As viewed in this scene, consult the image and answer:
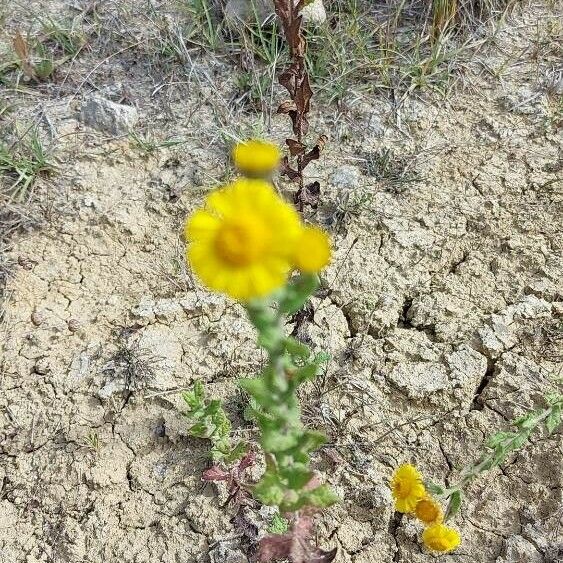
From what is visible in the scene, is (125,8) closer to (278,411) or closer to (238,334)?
(238,334)

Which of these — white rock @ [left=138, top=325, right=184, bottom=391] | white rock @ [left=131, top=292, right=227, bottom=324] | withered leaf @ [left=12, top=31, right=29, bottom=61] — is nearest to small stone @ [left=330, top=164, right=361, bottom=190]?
white rock @ [left=131, top=292, right=227, bottom=324]

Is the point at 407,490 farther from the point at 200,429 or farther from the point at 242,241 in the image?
the point at 242,241

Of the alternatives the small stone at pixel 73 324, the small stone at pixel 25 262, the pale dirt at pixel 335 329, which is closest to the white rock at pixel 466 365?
the pale dirt at pixel 335 329

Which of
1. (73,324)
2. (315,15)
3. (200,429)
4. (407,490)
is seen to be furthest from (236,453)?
(315,15)

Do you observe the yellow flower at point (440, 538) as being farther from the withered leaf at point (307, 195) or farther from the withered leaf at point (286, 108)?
the withered leaf at point (286, 108)

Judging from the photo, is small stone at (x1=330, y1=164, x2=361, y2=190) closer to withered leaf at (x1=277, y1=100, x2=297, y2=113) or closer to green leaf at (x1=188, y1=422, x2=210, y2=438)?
withered leaf at (x1=277, y1=100, x2=297, y2=113)
